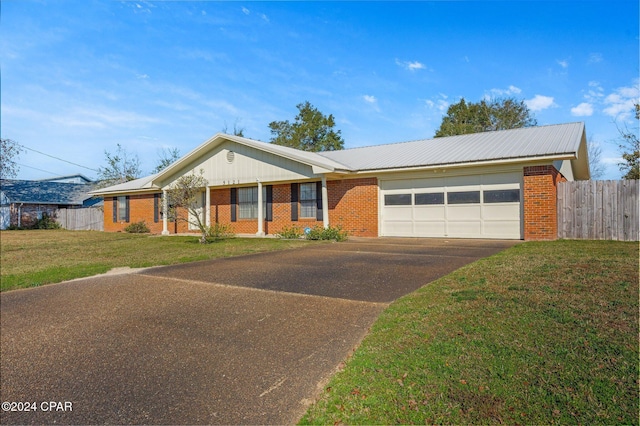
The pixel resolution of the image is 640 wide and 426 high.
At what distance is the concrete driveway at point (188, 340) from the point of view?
3213 mm

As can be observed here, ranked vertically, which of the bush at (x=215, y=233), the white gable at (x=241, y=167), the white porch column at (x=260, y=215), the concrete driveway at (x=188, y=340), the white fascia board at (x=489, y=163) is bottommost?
the concrete driveway at (x=188, y=340)

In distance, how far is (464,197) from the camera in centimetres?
1356

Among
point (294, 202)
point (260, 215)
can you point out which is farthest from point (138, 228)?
point (294, 202)

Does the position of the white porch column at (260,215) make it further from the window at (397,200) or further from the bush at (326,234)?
the window at (397,200)

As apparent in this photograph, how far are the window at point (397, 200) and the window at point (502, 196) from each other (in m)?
2.74

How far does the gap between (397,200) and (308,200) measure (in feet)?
12.4

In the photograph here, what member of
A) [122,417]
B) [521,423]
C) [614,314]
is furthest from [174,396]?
[614,314]

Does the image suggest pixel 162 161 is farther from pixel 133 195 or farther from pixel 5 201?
pixel 133 195

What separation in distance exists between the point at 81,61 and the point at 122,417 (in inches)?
569

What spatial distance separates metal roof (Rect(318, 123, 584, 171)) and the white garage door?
77 centimetres

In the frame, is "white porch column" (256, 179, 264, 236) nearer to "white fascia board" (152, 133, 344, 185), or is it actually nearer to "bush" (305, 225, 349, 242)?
"white fascia board" (152, 133, 344, 185)

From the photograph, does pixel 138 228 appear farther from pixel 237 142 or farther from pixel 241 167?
pixel 237 142

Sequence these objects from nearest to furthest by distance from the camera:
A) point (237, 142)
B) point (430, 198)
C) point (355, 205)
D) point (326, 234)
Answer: point (430, 198)
point (326, 234)
point (355, 205)
point (237, 142)

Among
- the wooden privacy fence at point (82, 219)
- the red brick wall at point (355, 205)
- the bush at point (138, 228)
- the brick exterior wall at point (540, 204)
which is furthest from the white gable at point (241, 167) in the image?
the wooden privacy fence at point (82, 219)
